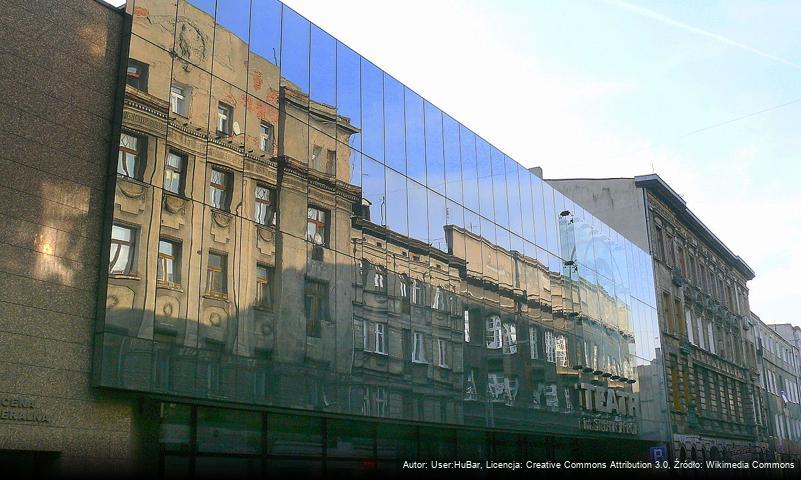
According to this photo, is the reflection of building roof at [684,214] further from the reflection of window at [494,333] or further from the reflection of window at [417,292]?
the reflection of window at [417,292]

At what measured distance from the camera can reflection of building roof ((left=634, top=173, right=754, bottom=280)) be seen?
41.4 m

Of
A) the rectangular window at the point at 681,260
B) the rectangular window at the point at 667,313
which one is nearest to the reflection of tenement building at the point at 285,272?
the rectangular window at the point at 667,313

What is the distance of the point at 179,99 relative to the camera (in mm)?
14984

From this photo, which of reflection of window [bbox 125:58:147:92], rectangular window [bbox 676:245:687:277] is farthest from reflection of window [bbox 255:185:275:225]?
rectangular window [bbox 676:245:687:277]

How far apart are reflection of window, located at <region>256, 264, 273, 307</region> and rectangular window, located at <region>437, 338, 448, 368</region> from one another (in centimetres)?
644

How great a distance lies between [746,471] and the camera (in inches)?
1713

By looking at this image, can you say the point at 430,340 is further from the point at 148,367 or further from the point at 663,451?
the point at 663,451

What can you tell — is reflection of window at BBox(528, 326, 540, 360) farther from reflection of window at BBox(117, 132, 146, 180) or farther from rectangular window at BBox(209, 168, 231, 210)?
reflection of window at BBox(117, 132, 146, 180)

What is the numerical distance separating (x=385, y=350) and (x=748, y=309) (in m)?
48.8

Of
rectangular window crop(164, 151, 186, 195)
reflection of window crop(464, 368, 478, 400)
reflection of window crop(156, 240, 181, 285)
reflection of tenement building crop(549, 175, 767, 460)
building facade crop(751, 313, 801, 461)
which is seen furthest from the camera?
building facade crop(751, 313, 801, 461)

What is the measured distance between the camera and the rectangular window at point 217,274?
1504 centimetres

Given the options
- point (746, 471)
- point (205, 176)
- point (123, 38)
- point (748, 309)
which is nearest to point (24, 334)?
point (205, 176)

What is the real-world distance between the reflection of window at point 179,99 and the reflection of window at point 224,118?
0.84 m

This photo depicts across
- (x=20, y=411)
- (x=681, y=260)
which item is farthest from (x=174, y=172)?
(x=681, y=260)
